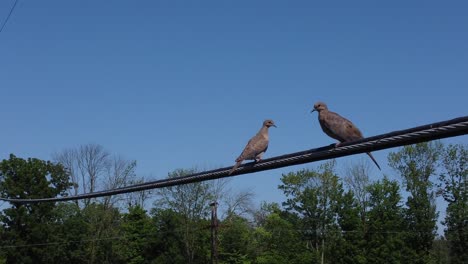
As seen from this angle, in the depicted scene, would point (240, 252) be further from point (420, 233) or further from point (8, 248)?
point (8, 248)

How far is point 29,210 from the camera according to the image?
67.8 m

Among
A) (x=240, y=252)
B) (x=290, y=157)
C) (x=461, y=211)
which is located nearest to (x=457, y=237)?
(x=461, y=211)

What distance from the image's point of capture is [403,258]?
64.8 m

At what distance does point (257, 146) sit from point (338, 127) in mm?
1918

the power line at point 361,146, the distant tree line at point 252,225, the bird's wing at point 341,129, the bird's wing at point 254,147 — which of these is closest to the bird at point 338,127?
the bird's wing at point 341,129

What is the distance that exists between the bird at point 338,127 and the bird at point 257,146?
1163mm

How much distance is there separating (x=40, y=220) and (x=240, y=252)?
71.8ft

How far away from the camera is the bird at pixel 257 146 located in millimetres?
7504

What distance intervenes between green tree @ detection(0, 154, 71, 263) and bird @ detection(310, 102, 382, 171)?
64.0 metres

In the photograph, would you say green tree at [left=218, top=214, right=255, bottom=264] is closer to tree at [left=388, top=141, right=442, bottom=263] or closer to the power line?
tree at [left=388, top=141, right=442, bottom=263]

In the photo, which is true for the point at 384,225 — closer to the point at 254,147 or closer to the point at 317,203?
the point at 317,203

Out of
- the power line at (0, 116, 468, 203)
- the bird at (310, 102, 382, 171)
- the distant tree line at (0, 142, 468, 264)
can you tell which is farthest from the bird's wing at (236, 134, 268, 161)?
the distant tree line at (0, 142, 468, 264)

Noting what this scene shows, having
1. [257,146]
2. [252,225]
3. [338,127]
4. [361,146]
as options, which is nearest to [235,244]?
[252,225]

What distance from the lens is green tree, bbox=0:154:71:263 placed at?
66000 mm
